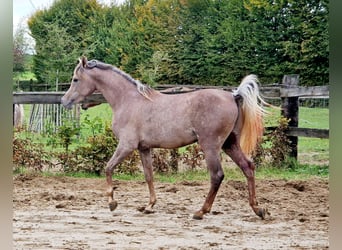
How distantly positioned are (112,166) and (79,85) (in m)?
0.52

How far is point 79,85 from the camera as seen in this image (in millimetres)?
2781

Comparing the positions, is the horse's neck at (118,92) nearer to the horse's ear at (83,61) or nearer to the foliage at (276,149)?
the horse's ear at (83,61)

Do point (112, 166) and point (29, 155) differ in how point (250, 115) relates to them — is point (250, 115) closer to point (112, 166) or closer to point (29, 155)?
point (112, 166)

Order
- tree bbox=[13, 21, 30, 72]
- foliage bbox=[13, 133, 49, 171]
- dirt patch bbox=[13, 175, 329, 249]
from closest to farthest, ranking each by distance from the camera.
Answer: dirt patch bbox=[13, 175, 329, 249]
tree bbox=[13, 21, 30, 72]
foliage bbox=[13, 133, 49, 171]

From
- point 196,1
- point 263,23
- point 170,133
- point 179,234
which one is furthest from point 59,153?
point 263,23

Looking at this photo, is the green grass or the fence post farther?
the fence post

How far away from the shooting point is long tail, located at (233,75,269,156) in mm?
2631

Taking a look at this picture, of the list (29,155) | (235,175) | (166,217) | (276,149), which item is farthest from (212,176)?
(29,155)

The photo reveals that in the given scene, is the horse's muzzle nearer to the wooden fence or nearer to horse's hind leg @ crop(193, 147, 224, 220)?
the wooden fence

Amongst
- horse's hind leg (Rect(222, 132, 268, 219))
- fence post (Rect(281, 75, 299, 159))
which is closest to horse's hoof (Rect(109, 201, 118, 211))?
horse's hind leg (Rect(222, 132, 268, 219))

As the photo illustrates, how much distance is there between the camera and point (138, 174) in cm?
290

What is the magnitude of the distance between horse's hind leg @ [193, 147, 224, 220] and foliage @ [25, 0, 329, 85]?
45 centimetres

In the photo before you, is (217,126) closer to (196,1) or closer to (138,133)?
(138,133)

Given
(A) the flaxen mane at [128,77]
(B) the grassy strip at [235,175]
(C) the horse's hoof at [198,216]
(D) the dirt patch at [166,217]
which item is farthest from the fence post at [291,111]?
(A) the flaxen mane at [128,77]
